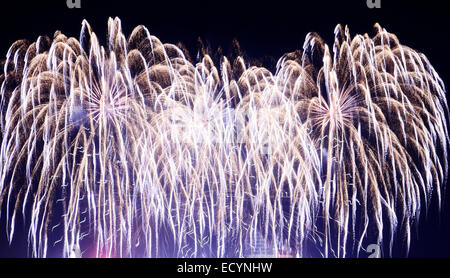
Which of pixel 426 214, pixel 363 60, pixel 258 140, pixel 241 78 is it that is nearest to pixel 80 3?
pixel 241 78

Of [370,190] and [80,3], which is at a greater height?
[80,3]

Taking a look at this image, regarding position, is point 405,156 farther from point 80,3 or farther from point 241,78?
point 80,3

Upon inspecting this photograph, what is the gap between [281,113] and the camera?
39.1 ft

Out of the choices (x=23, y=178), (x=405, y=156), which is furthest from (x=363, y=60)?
(x=23, y=178)

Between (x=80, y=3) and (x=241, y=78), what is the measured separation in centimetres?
287

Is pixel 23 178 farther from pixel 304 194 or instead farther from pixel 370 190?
pixel 370 190

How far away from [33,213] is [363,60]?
18.9ft

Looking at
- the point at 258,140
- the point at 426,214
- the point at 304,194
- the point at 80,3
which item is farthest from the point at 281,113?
the point at 80,3

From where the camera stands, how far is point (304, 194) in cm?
1185

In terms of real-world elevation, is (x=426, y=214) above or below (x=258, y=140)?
below
